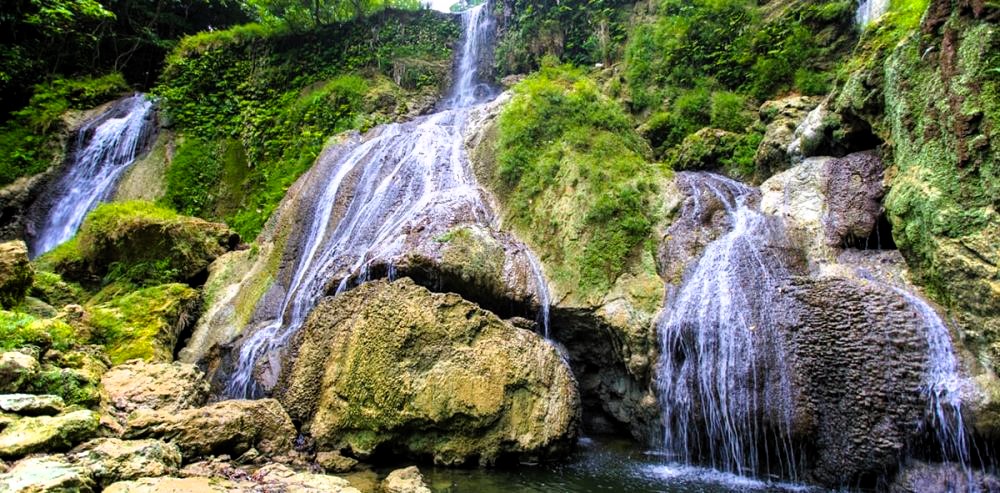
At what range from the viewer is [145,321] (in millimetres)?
10414

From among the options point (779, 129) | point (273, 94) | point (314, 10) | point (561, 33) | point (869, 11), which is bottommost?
point (779, 129)

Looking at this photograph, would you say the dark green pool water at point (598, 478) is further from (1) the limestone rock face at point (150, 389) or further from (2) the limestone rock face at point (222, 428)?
(1) the limestone rock face at point (150, 389)

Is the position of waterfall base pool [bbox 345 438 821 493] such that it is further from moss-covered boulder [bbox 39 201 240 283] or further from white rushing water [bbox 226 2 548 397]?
moss-covered boulder [bbox 39 201 240 283]

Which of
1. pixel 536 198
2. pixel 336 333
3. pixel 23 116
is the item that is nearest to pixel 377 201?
pixel 536 198

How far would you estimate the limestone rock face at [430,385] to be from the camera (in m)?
7.56

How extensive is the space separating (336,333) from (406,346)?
1.39 m

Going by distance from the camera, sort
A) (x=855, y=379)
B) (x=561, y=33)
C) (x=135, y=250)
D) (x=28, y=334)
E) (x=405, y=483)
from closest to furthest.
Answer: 1. (x=405, y=483)
2. (x=855, y=379)
3. (x=28, y=334)
4. (x=135, y=250)
5. (x=561, y=33)

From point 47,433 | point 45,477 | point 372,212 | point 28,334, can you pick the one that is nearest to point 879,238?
point 372,212

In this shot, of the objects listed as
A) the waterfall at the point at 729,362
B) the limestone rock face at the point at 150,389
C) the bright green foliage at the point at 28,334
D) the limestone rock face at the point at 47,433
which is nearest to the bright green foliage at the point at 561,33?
the waterfall at the point at 729,362

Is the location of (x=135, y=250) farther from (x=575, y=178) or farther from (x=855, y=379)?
(x=855, y=379)

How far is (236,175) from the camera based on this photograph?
60.3 ft

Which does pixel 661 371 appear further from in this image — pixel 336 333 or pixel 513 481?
pixel 336 333

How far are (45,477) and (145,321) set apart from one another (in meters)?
6.82

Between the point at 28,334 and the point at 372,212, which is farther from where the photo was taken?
the point at 372,212
